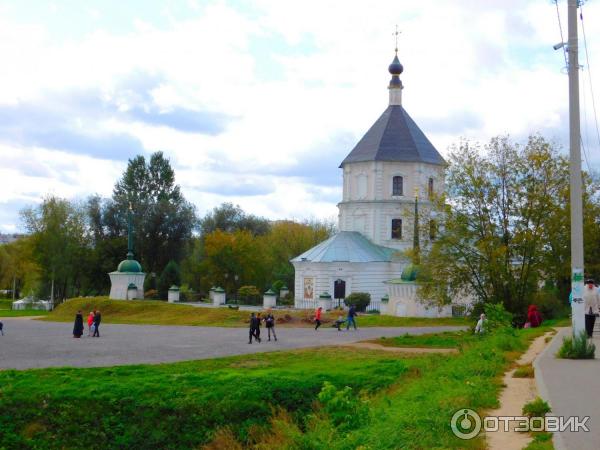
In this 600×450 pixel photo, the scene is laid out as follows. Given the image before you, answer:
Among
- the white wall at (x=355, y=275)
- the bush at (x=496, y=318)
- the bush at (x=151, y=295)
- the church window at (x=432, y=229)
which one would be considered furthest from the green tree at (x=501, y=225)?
the bush at (x=151, y=295)

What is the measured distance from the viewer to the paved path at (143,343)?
22250mm

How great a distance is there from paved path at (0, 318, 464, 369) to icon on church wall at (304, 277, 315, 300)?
14544mm

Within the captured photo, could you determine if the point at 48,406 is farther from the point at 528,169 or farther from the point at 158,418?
the point at 528,169

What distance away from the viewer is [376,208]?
53.8 metres

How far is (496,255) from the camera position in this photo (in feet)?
90.9

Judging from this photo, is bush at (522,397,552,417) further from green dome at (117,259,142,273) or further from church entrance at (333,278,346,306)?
green dome at (117,259,142,273)

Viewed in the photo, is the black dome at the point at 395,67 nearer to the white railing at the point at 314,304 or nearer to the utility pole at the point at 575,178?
the white railing at the point at 314,304

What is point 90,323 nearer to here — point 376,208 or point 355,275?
point 355,275

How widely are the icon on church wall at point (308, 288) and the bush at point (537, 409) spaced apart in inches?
1663

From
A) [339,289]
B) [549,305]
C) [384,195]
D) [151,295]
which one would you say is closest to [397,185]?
[384,195]

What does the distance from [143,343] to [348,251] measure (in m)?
25.3

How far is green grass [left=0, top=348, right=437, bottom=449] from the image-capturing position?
1473 cm

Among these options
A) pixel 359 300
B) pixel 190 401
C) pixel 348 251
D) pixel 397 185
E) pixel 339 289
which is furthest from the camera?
pixel 397 185

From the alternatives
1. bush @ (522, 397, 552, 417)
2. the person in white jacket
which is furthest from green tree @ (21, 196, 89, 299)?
bush @ (522, 397, 552, 417)
